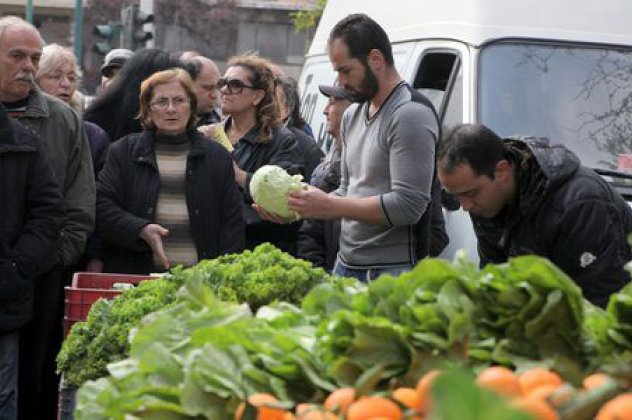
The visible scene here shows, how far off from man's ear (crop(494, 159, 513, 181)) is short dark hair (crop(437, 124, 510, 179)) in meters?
0.02

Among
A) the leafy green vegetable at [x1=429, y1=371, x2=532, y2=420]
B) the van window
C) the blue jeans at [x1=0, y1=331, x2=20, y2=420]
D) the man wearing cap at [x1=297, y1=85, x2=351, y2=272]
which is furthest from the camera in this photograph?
the van window

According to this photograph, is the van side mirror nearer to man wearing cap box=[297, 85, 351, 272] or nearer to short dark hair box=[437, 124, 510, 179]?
man wearing cap box=[297, 85, 351, 272]

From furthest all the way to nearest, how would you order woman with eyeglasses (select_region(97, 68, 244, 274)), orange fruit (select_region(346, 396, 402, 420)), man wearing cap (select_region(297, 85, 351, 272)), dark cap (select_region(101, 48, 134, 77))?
dark cap (select_region(101, 48, 134, 77)) → man wearing cap (select_region(297, 85, 351, 272)) → woman with eyeglasses (select_region(97, 68, 244, 274)) → orange fruit (select_region(346, 396, 402, 420))

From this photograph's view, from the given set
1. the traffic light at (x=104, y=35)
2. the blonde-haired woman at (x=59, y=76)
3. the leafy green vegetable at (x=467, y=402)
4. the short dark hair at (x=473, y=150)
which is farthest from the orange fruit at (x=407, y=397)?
the traffic light at (x=104, y=35)

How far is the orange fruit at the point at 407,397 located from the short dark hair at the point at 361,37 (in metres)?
3.94

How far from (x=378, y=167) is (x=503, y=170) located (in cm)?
114

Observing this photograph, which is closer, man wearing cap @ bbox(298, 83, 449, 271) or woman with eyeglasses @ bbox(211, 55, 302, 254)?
man wearing cap @ bbox(298, 83, 449, 271)

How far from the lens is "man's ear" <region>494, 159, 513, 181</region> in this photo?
19.0 feet

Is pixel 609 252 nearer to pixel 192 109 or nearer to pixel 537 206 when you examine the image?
pixel 537 206

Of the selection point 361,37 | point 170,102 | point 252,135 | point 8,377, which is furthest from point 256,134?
point 8,377

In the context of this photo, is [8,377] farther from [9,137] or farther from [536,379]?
[536,379]

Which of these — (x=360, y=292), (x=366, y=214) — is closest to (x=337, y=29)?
(x=366, y=214)

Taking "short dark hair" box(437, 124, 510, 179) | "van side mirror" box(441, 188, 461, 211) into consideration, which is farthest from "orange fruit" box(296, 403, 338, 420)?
"van side mirror" box(441, 188, 461, 211)

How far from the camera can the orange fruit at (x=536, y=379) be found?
298 centimetres
